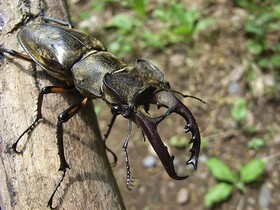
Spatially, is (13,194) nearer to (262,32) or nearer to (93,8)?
(262,32)

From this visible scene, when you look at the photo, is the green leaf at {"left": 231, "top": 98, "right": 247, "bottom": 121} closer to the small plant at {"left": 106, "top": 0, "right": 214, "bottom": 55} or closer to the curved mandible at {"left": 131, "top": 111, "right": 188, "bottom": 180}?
the small plant at {"left": 106, "top": 0, "right": 214, "bottom": 55}

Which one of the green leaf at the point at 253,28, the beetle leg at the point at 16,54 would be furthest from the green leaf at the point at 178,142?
the beetle leg at the point at 16,54

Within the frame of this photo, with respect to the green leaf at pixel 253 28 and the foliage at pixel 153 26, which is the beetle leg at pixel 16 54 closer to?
the foliage at pixel 153 26

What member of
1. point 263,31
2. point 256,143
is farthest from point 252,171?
point 263,31

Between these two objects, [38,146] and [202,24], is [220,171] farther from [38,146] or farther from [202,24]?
[38,146]

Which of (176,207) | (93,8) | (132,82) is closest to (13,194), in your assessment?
(132,82)

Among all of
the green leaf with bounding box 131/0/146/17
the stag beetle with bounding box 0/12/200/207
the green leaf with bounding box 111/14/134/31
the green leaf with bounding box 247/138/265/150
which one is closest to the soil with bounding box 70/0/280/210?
the green leaf with bounding box 247/138/265/150
